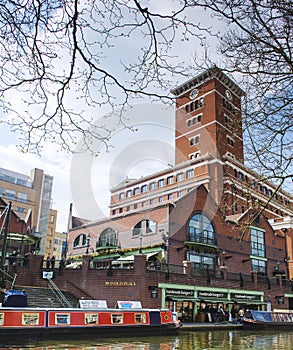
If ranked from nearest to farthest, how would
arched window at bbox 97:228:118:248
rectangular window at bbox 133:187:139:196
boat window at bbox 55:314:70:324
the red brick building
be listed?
boat window at bbox 55:314:70:324
the red brick building
arched window at bbox 97:228:118:248
rectangular window at bbox 133:187:139:196

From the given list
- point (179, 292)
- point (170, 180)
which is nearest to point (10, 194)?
point (170, 180)

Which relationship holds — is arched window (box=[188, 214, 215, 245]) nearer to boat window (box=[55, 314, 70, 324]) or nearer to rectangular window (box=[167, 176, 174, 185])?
boat window (box=[55, 314, 70, 324])

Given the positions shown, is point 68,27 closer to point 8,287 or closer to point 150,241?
point 8,287

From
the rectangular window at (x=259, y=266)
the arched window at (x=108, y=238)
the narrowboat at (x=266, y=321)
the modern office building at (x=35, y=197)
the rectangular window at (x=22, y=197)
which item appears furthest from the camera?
the rectangular window at (x=22, y=197)

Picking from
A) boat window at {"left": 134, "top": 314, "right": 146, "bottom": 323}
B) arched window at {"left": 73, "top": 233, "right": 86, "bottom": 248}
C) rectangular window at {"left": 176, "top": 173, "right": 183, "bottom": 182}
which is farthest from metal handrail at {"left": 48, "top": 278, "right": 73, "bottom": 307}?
rectangular window at {"left": 176, "top": 173, "right": 183, "bottom": 182}

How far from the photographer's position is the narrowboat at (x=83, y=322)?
16.6m

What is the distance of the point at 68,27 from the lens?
5863mm

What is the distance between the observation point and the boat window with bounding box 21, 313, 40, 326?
16.8 m

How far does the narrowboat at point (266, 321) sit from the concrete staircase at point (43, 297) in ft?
40.8

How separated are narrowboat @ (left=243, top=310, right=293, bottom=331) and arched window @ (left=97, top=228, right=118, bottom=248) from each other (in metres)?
16.6

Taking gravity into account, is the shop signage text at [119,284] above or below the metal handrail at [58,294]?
above

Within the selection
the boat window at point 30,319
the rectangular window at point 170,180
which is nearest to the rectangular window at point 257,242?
the rectangular window at point 170,180

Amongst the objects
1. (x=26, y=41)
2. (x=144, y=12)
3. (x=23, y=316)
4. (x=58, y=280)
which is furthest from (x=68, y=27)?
(x=58, y=280)

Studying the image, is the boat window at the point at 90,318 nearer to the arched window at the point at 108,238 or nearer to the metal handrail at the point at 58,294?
the metal handrail at the point at 58,294
